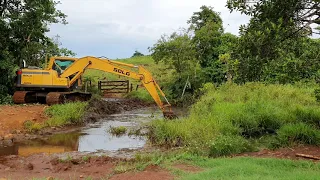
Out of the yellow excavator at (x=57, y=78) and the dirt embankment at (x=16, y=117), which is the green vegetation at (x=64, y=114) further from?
the yellow excavator at (x=57, y=78)

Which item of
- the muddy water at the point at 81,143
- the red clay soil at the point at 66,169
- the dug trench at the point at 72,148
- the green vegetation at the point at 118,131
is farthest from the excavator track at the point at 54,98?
the red clay soil at the point at 66,169

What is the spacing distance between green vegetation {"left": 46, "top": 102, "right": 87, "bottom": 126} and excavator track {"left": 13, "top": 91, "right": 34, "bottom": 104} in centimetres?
277

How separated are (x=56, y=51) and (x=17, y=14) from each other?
376cm

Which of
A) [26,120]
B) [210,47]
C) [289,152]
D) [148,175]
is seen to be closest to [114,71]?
[26,120]

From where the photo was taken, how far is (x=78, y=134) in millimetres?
15141

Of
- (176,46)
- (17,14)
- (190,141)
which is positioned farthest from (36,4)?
(190,141)

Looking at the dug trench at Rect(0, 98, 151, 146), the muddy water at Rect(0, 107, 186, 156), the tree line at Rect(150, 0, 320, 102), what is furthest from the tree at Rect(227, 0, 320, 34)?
the dug trench at Rect(0, 98, 151, 146)

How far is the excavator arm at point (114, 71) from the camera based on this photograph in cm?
1852

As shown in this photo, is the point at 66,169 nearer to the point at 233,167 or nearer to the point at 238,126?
the point at 233,167

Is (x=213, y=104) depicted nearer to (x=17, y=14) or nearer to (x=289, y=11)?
(x=289, y=11)

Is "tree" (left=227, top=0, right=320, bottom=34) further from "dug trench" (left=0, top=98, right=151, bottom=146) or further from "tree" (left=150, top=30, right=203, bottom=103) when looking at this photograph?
"tree" (left=150, top=30, right=203, bottom=103)

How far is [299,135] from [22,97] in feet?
46.4

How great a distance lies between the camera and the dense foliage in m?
20.7

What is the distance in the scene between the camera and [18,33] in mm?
21516
